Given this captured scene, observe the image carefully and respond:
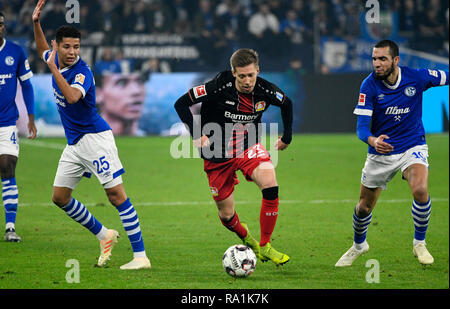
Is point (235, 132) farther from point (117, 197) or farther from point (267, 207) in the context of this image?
point (117, 197)

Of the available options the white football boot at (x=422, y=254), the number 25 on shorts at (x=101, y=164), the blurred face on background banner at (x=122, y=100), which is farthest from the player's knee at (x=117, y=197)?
the blurred face on background banner at (x=122, y=100)

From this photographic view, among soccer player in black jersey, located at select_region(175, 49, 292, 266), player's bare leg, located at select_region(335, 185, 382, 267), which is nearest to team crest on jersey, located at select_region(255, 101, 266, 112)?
soccer player in black jersey, located at select_region(175, 49, 292, 266)

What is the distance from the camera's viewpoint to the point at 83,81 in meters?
6.66

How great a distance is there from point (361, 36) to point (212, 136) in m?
17.6

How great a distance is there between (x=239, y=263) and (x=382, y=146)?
159 centimetres

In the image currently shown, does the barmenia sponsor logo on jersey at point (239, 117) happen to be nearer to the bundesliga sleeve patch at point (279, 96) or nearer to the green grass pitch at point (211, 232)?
the bundesliga sleeve patch at point (279, 96)

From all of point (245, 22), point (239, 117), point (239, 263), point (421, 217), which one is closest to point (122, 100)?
point (245, 22)

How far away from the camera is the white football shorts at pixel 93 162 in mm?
6809

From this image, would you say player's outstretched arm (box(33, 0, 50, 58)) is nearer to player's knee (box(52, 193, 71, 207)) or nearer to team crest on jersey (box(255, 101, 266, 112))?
player's knee (box(52, 193, 71, 207))

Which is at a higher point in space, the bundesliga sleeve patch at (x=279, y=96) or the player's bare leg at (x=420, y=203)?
the bundesliga sleeve patch at (x=279, y=96)

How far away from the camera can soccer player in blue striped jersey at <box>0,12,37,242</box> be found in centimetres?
841

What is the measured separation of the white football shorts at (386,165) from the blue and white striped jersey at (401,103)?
0.19ft

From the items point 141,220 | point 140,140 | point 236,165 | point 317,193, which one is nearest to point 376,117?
point 236,165

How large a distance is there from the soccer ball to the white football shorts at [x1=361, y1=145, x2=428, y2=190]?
140cm
